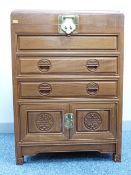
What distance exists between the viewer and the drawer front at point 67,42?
1.69 metres

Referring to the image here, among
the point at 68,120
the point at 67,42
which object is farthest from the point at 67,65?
the point at 68,120

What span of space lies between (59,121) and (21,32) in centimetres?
53

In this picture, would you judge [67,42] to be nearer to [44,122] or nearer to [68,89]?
[68,89]

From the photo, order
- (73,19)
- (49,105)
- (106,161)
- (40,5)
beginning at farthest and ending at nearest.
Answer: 1. (40,5)
2. (106,161)
3. (49,105)
4. (73,19)

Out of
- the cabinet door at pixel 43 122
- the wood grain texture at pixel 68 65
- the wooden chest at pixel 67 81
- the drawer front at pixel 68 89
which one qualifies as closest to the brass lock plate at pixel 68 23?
the wooden chest at pixel 67 81

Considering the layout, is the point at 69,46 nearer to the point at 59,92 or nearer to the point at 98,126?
the point at 59,92

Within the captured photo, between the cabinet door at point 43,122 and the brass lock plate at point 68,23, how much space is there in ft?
1.33

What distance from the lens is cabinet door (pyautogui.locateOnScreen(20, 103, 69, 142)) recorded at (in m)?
1.77

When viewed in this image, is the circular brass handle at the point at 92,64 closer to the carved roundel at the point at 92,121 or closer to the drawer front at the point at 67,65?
the drawer front at the point at 67,65

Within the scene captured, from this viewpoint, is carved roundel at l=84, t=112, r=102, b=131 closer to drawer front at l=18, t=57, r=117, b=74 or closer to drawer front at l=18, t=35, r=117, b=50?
drawer front at l=18, t=57, r=117, b=74

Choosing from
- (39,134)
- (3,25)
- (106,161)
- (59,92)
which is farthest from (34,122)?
(3,25)

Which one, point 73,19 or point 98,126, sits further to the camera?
point 98,126

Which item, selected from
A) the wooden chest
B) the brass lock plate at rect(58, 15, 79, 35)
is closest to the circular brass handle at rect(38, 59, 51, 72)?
the wooden chest

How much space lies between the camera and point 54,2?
2.19m
